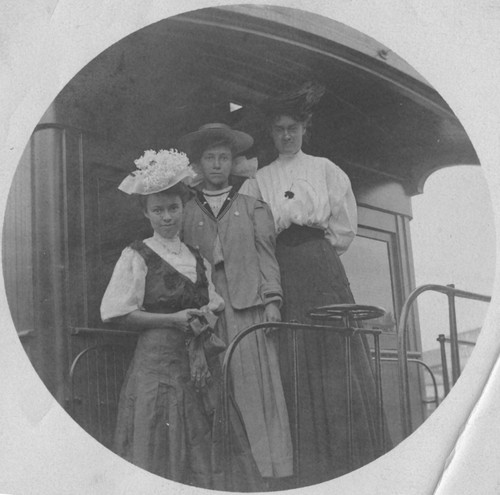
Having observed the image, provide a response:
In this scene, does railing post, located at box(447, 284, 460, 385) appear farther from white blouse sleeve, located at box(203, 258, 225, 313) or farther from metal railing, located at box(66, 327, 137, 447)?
metal railing, located at box(66, 327, 137, 447)

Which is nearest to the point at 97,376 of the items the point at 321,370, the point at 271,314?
the point at 271,314

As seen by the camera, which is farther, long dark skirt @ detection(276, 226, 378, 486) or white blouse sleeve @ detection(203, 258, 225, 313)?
white blouse sleeve @ detection(203, 258, 225, 313)

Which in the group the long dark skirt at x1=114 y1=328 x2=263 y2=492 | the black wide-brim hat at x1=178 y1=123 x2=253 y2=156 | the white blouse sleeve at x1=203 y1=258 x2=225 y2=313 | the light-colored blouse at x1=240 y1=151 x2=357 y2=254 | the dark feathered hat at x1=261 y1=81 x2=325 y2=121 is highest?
the dark feathered hat at x1=261 y1=81 x2=325 y2=121

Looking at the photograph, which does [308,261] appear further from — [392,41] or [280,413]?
[392,41]

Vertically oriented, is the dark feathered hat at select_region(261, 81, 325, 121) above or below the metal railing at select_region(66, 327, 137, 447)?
above

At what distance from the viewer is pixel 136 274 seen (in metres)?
2.44

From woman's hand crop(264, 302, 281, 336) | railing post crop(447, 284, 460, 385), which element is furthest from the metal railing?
railing post crop(447, 284, 460, 385)

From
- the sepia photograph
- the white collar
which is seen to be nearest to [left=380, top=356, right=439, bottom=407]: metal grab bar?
the sepia photograph

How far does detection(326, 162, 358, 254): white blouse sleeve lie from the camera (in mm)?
2387

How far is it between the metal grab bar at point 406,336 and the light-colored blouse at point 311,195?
0.22m

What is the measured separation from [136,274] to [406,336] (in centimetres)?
72

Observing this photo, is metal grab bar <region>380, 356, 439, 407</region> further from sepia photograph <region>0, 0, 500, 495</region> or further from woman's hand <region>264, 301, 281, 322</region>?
woman's hand <region>264, 301, 281, 322</region>

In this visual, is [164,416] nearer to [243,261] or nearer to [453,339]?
[243,261]

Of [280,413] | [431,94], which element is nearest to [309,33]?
[431,94]
